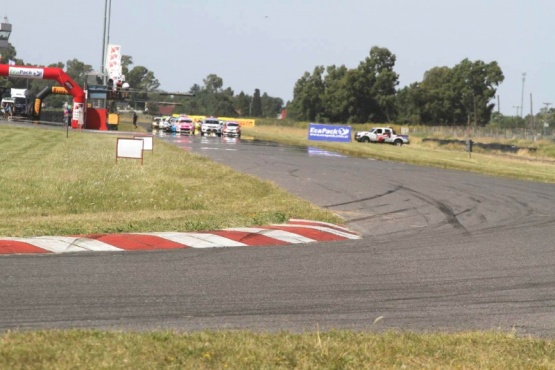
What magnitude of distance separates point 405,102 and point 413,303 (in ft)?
416

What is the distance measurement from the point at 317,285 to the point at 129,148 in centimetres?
1684

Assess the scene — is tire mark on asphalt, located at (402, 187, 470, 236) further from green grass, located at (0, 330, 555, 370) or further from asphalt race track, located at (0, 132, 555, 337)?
green grass, located at (0, 330, 555, 370)

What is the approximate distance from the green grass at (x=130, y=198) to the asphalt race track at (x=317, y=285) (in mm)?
2044

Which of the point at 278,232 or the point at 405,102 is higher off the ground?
the point at 405,102

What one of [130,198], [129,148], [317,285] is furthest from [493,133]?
[317,285]

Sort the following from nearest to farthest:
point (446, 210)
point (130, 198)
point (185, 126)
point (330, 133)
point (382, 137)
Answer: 1. point (130, 198)
2. point (446, 210)
3. point (382, 137)
4. point (185, 126)
5. point (330, 133)

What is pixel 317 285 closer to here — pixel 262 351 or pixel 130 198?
pixel 262 351

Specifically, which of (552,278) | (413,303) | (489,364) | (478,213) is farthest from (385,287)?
(478,213)

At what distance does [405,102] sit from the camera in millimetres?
134000

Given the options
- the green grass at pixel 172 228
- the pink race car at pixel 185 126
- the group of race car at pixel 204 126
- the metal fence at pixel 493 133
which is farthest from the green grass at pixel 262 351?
the metal fence at pixel 493 133

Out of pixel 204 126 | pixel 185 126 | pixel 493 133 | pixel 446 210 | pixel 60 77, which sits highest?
pixel 60 77

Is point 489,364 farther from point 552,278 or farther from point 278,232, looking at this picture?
point 278,232

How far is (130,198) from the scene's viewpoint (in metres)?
18.6

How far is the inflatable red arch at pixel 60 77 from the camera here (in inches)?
2350
